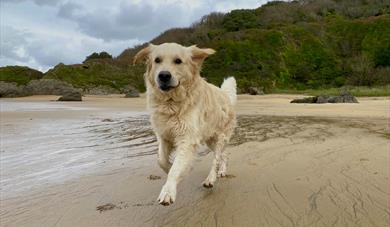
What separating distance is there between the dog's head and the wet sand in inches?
48.7

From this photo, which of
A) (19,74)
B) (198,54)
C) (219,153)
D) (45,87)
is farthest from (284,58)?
(198,54)

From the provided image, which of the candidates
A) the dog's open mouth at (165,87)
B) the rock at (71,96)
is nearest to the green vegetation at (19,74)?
the rock at (71,96)

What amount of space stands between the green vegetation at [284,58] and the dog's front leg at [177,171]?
35.4m

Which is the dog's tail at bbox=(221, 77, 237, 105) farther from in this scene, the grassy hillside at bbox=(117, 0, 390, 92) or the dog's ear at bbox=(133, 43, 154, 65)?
the grassy hillside at bbox=(117, 0, 390, 92)

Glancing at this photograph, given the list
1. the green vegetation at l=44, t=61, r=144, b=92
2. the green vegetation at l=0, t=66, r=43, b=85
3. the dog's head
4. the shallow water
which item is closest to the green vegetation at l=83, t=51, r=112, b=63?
the green vegetation at l=44, t=61, r=144, b=92

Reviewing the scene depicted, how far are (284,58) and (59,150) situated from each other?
46265 mm

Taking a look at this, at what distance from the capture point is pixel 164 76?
5.13m

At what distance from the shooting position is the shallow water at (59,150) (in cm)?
626

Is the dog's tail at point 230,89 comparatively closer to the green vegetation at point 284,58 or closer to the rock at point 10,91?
the green vegetation at point 284,58

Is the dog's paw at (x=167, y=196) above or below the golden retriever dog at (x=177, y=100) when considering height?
below

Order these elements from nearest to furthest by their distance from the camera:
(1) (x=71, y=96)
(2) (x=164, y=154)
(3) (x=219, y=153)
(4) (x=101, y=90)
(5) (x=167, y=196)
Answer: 1. (5) (x=167, y=196)
2. (2) (x=164, y=154)
3. (3) (x=219, y=153)
4. (1) (x=71, y=96)
5. (4) (x=101, y=90)

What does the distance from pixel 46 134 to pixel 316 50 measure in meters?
46.2

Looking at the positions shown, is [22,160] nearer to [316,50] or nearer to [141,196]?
[141,196]

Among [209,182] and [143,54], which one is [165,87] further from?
[209,182]
